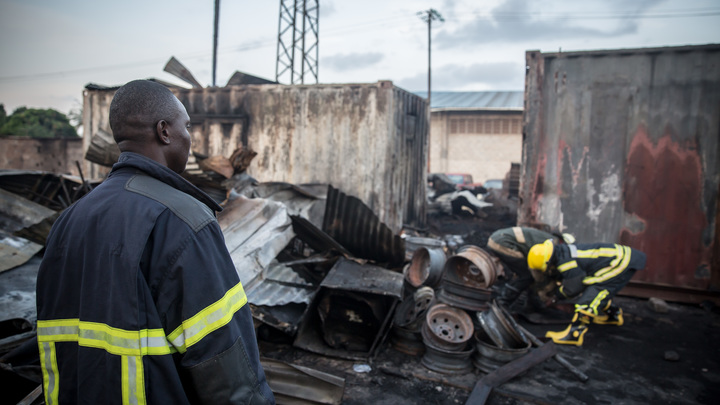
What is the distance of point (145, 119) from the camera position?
140cm

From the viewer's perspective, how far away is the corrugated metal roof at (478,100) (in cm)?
2316

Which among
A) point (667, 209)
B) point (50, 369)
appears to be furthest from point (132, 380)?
point (667, 209)

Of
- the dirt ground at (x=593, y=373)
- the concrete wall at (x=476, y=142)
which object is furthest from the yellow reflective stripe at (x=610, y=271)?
the concrete wall at (x=476, y=142)

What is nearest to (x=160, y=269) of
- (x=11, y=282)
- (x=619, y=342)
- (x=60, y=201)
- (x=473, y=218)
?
(x=11, y=282)

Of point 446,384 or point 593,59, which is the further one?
point 593,59

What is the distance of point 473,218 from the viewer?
1034 cm

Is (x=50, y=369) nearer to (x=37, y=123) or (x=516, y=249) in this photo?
(x=516, y=249)

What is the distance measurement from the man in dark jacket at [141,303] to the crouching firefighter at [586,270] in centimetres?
447

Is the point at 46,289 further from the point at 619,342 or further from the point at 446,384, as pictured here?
the point at 619,342

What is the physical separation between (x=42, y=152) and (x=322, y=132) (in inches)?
478

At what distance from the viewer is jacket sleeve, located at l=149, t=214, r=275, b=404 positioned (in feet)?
4.04

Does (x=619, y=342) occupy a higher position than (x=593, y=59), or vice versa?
(x=593, y=59)

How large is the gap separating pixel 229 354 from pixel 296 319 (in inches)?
126

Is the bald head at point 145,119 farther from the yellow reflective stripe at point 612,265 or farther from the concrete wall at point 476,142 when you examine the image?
the concrete wall at point 476,142
